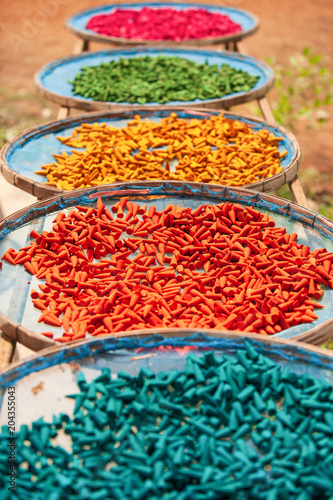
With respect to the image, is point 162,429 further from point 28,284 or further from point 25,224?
point 25,224

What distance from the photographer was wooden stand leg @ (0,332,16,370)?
1.31 metres

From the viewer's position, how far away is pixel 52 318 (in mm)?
1361

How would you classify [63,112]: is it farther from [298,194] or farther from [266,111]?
[298,194]

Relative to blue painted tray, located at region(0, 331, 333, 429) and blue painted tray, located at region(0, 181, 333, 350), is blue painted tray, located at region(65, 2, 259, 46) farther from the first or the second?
blue painted tray, located at region(0, 331, 333, 429)

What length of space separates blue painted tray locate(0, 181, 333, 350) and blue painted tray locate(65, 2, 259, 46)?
2.19 metres

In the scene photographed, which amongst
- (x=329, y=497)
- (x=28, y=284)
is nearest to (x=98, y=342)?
(x=28, y=284)

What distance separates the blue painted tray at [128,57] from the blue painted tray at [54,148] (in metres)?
0.12

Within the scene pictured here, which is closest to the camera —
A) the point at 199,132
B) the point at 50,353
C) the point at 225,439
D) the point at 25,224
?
the point at 225,439

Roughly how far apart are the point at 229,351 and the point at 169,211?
727 mm

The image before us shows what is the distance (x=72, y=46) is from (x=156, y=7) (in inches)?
91.2

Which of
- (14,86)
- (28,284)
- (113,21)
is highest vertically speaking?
(113,21)

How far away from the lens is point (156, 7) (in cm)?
472

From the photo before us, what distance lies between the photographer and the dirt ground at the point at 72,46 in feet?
15.4

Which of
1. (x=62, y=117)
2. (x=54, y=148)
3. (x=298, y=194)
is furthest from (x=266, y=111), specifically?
(x=54, y=148)
